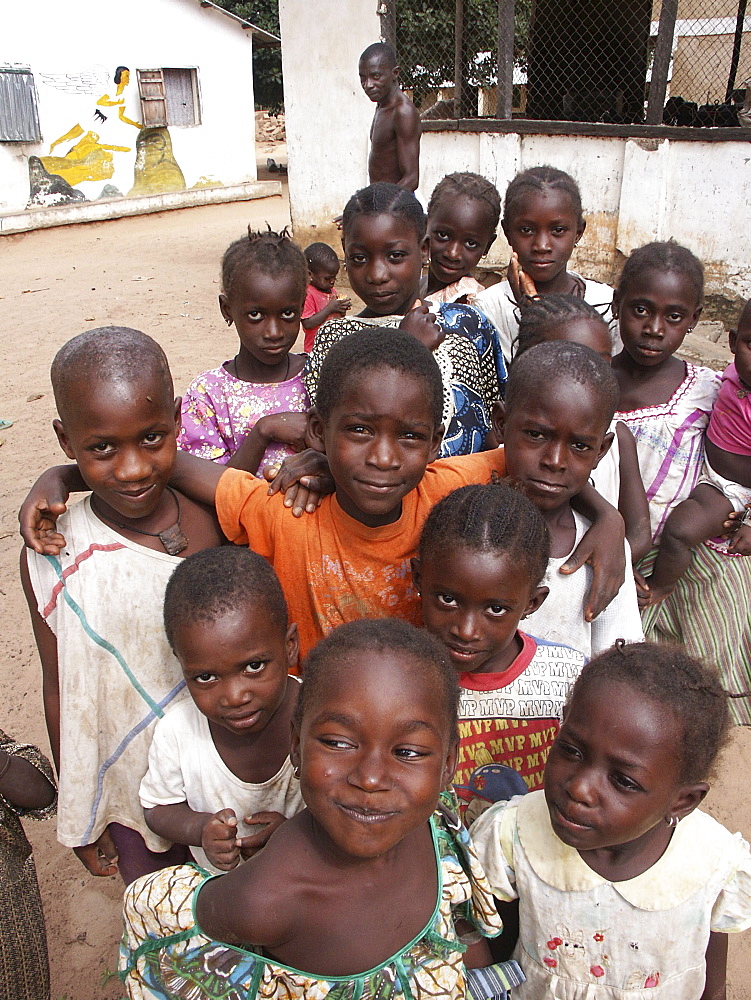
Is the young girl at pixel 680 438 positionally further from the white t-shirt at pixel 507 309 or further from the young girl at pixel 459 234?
the young girl at pixel 459 234

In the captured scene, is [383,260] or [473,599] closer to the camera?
[473,599]

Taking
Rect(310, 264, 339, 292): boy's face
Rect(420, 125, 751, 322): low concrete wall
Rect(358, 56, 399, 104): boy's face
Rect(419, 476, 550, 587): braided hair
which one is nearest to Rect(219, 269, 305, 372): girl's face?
Rect(419, 476, 550, 587): braided hair

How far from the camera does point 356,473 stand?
158 centimetres

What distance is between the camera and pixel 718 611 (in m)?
2.30

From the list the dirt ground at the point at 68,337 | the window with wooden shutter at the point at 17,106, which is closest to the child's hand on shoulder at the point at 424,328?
the dirt ground at the point at 68,337

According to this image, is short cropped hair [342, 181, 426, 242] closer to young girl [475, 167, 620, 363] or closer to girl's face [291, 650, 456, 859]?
young girl [475, 167, 620, 363]

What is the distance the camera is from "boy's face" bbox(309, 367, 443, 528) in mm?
1575

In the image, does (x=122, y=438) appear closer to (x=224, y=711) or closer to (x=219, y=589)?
(x=219, y=589)

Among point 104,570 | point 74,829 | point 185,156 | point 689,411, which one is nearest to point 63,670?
point 104,570

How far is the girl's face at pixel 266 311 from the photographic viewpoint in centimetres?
224

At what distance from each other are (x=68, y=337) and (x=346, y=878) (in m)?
6.74

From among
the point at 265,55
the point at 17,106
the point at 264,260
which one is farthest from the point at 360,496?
the point at 265,55

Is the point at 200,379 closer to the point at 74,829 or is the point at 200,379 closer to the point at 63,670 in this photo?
the point at 63,670

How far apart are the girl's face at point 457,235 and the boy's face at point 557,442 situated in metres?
1.17
